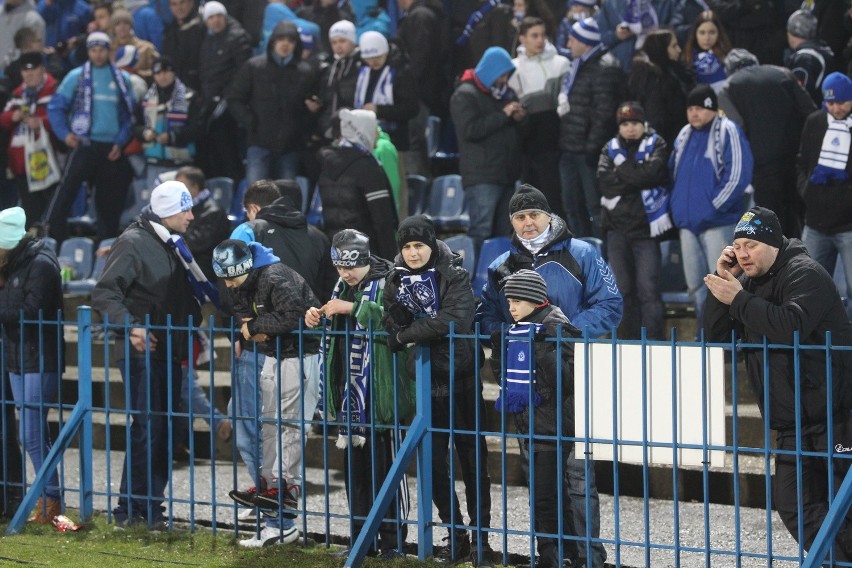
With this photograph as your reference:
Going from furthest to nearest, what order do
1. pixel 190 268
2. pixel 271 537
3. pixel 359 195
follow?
1. pixel 359 195
2. pixel 190 268
3. pixel 271 537

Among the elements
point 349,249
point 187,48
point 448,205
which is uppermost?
point 187,48

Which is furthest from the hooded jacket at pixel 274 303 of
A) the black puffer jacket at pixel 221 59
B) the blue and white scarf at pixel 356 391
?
the black puffer jacket at pixel 221 59

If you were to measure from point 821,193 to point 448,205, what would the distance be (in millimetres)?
3904

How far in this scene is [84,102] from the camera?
14.0m

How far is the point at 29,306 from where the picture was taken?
8680mm

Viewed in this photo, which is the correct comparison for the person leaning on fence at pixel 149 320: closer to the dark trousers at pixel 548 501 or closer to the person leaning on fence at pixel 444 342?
the person leaning on fence at pixel 444 342

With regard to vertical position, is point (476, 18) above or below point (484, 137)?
above

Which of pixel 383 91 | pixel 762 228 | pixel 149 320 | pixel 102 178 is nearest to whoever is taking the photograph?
pixel 762 228

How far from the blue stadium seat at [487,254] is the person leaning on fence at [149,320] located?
2.93 m

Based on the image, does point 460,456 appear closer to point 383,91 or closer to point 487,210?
point 487,210

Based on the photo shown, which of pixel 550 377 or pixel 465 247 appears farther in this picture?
pixel 465 247

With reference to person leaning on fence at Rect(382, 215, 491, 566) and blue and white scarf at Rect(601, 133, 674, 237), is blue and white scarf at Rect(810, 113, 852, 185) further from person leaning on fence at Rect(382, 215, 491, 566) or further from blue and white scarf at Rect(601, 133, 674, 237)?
person leaning on fence at Rect(382, 215, 491, 566)

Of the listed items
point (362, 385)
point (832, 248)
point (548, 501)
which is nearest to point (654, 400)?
point (548, 501)

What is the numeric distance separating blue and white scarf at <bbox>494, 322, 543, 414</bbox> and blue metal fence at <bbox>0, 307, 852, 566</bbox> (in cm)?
10
